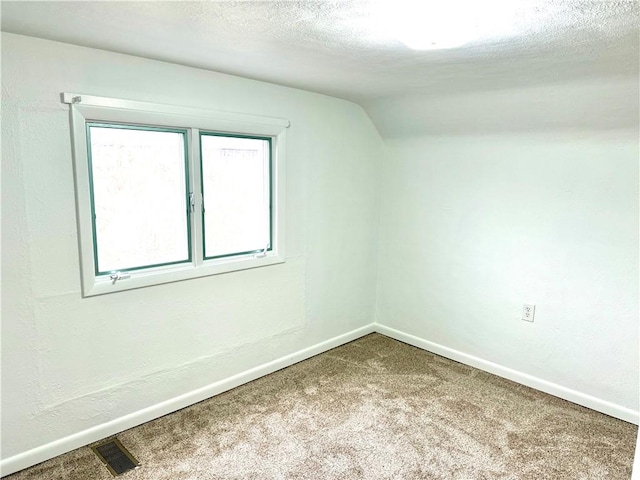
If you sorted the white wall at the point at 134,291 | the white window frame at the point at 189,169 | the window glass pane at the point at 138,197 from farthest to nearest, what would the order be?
→ the window glass pane at the point at 138,197
the white window frame at the point at 189,169
the white wall at the point at 134,291

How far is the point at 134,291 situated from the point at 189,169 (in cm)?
72

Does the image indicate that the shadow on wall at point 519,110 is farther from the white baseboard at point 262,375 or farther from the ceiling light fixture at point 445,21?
the white baseboard at point 262,375

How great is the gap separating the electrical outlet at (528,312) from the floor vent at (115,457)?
2.43m

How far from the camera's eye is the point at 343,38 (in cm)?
164

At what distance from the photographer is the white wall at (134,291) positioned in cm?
186

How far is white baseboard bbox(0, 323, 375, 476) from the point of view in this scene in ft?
6.50

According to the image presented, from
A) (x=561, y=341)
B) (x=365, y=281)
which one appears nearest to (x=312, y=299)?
(x=365, y=281)

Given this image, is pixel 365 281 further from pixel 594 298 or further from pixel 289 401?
pixel 594 298

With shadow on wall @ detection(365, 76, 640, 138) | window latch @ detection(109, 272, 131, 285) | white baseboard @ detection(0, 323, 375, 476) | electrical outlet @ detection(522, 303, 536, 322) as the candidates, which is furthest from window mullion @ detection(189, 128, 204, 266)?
electrical outlet @ detection(522, 303, 536, 322)

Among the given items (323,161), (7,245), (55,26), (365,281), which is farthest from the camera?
(365,281)

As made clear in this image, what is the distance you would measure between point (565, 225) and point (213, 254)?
2.16 meters

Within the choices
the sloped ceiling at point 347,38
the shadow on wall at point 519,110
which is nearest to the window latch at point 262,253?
the sloped ceiling at point 347,38

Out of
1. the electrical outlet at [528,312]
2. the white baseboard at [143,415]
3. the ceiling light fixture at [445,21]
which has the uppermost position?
the ceiling light fixture at [445,21]

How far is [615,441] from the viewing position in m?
2.24
